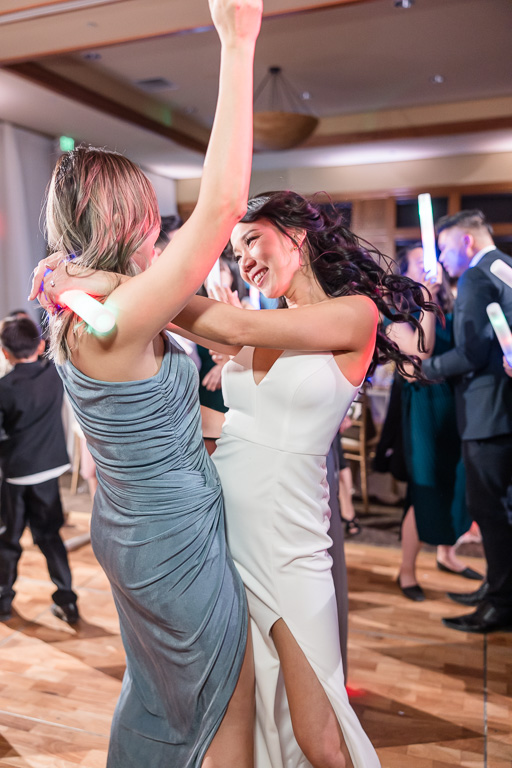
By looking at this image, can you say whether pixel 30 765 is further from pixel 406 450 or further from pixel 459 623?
pixel 406 450

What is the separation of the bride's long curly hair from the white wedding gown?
0.30m

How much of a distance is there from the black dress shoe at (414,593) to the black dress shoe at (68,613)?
5.31 feet

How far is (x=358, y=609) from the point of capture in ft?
10.3

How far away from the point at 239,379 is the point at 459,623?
210cm

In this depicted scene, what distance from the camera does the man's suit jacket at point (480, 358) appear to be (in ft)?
9.31

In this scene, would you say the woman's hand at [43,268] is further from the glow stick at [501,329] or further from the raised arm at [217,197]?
the glow stick at [501,329]

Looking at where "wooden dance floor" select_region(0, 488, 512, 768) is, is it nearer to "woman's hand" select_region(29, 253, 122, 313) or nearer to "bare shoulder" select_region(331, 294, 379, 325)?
"bare shoulder" select_region(331, 294, 379, 325)

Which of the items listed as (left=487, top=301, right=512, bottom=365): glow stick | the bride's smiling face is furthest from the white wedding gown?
(left=487, top=301, right=512, bottom=365): glow stick

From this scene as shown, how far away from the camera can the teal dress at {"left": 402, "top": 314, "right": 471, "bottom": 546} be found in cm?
322

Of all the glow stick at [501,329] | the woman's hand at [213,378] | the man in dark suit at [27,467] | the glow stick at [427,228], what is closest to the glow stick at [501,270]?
the glow stick at [501,329]

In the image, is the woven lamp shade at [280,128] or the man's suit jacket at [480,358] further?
the woven lamp shade at [280,128]

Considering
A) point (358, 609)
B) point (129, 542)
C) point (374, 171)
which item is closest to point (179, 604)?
point (129, 542)

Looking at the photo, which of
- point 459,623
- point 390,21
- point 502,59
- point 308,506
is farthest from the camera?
point 502,59

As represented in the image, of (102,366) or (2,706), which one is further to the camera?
(2,706)
